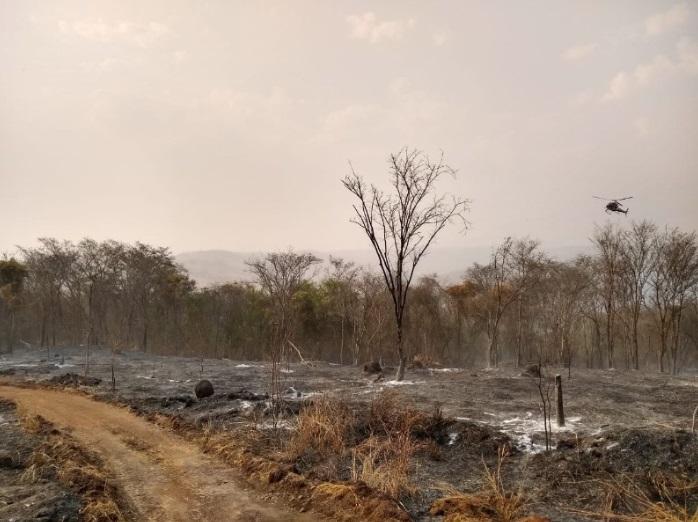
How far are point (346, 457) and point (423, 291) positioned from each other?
3780 cm

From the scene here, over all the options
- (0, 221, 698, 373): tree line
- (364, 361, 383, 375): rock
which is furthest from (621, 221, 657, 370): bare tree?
(364, 361, 383, 375): rock

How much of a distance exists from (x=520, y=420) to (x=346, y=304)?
3075 centimetres

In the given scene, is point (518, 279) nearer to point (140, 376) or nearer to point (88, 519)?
point (140, 376)

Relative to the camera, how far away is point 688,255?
34.3 metres

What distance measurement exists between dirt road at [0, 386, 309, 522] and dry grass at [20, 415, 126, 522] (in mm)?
326

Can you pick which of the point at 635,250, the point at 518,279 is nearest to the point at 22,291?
the point at 518,279

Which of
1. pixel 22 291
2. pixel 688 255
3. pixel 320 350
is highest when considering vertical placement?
pixel 688 255

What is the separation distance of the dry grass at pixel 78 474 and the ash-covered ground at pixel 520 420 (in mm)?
3439

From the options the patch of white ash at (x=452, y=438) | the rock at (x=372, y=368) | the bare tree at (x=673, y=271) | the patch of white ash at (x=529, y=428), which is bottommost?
the rock at (x=372, y=368)

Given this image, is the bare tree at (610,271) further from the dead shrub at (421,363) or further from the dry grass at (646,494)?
the dry grass at (646,494)

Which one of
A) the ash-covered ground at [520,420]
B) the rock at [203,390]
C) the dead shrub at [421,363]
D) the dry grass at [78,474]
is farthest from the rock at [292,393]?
the dead shrub at [421,363]

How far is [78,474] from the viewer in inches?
322

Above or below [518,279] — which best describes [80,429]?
Answer: below

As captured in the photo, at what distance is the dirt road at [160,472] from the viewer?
7.23 m
